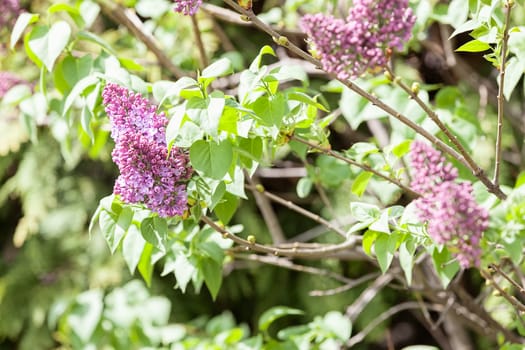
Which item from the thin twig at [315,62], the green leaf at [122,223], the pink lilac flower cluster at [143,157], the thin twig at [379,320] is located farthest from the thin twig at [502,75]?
the thin twig at [379,320]

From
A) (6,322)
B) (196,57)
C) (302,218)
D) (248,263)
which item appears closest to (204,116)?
(196,57)

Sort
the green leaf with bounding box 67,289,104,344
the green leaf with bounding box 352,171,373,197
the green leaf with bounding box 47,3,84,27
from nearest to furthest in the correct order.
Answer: the green leaf with bounding box 352,171,373,197 < the green leaf with bounding box 47,3,84,27 < the green leaf with bounding box 67,289,104,344

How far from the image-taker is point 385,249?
3.99 feet

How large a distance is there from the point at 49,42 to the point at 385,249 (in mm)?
800

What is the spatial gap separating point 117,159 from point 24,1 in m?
2.13

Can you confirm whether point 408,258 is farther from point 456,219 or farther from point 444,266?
point 456,219

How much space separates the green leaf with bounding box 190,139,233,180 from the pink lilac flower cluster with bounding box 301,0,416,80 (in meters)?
0.21

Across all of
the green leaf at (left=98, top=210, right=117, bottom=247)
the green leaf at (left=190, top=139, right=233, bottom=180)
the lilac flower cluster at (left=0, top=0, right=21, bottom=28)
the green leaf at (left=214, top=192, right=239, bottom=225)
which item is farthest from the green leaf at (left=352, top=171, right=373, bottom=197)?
the lilac flower cluster at (left=0, top=0, right=21, bottom=28)

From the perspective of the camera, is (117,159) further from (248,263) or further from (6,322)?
(6,322)

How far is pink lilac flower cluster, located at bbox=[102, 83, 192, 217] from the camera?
42.3 inches

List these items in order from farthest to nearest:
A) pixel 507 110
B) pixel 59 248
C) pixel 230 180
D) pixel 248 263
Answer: pixel 59 248 → pixel 248 263 → pixel 507 110 → pixel 230 180

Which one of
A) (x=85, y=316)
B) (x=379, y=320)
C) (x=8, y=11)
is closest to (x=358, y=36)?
(x=379, y=320)

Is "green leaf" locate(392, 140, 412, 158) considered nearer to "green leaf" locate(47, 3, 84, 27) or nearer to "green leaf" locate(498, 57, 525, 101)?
"green leaf" locate(498, 57, 525, 101)

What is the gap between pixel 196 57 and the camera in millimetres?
2625
